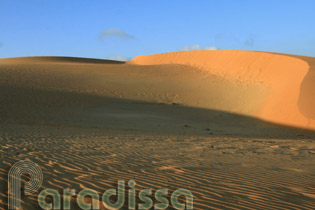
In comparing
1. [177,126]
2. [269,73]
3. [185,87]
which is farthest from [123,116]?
[269,73]

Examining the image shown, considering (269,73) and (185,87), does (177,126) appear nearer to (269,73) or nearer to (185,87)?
(185,87)

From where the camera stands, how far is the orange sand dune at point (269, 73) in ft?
64.6

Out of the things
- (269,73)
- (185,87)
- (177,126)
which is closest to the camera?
(177,126)

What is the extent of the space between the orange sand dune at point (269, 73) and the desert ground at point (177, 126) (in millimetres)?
117

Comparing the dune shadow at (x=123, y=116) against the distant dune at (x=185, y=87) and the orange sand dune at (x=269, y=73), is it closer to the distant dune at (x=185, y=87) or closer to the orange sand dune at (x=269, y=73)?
the distant dune at (x=185, y=87)

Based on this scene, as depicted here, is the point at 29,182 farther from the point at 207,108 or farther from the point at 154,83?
the point at 154,83

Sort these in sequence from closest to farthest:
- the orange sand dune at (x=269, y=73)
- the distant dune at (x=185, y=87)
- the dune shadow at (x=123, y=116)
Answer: the dune shadow at (x=123, y=116) → the orange sand dune at (x=269, y=73) → the distant dune at (x=185, y=87)

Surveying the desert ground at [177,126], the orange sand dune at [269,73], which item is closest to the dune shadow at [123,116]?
the desert ground at [177,126]

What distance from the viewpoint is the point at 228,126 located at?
17.7 metres

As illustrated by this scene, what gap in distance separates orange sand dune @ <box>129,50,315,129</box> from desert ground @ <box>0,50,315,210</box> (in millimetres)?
117

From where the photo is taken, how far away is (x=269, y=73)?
1202 inches

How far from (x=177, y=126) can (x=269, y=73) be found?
17.8m

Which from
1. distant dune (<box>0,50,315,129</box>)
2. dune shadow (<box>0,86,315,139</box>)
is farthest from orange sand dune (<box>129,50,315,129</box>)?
dune shadow (<box>0,86,315,139</box>)

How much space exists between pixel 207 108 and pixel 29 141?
1522cm
